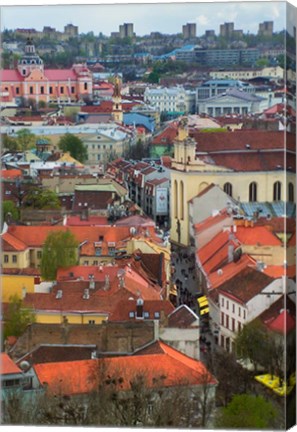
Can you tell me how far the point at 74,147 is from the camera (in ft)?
29.4

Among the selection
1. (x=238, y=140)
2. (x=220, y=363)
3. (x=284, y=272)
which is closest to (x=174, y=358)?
(x=220, y=363)

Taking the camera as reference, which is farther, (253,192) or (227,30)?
(253,192)

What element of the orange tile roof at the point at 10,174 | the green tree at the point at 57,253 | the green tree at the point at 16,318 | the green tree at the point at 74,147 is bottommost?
the green tree at the point at 16,318

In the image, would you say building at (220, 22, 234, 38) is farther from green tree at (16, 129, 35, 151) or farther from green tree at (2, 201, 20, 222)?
green tree at (2, 201, 20, 222)

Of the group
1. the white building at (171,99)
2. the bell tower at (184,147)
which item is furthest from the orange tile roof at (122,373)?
the white building at (171,99)

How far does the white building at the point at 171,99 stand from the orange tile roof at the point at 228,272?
92cm

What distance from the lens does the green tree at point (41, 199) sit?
861 cm

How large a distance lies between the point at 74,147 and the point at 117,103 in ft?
1.42

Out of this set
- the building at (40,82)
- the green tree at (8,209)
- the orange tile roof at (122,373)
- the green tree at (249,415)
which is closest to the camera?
the green tree at (249,415)

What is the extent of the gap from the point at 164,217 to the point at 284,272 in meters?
1.13

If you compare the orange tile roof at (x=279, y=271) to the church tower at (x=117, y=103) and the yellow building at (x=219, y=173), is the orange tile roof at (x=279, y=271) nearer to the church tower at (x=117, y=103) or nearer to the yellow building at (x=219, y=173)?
the yellow building at (x=219, y=173)

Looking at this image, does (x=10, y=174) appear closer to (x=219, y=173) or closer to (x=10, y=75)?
(x=10, y=75)

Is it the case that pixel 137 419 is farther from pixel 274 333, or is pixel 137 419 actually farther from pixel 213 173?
pixel 213 173

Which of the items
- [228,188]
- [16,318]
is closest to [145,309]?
[16,318]
